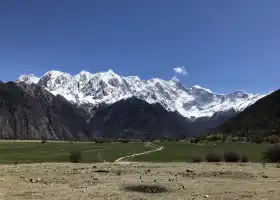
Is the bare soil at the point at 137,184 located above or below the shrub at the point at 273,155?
below

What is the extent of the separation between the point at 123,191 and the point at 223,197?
5784 millimetres

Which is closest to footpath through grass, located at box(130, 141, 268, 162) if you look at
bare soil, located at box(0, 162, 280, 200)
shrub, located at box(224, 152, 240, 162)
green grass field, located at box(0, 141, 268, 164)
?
green grass field, located at box(0, 141, 268, 164)

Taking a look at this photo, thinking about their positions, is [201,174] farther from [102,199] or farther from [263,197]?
[102,199]

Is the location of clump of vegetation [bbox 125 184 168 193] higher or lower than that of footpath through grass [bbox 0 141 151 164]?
lower

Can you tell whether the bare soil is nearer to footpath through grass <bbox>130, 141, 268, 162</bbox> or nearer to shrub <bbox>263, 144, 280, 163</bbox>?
shrub <bbox>263, 144, 280, 163</bbox>

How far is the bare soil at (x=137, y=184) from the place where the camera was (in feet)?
82.9

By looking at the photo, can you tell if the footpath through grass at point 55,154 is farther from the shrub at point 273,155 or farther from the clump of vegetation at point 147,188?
the clump of vegetation at point 147,188

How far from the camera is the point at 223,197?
977 inches

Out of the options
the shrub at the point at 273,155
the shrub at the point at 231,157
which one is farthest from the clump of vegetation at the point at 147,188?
the shrub at the point at 273,155

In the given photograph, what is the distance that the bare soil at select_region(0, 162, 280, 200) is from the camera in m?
25.3

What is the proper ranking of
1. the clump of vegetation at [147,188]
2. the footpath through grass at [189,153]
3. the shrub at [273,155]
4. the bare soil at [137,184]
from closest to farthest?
the bare soil at [137,184], the clump of vegetation at [147,188], the shrub at [273,155], the footpath through grass at [189,153]

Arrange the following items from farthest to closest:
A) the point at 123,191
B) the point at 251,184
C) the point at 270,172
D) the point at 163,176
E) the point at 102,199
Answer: the point at 270,172 < the point at 163,176 < the point at 251,184 < the point at 123,191 < the point at 102,199

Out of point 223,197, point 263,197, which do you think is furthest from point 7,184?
point 263,197

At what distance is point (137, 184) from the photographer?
29531mm
